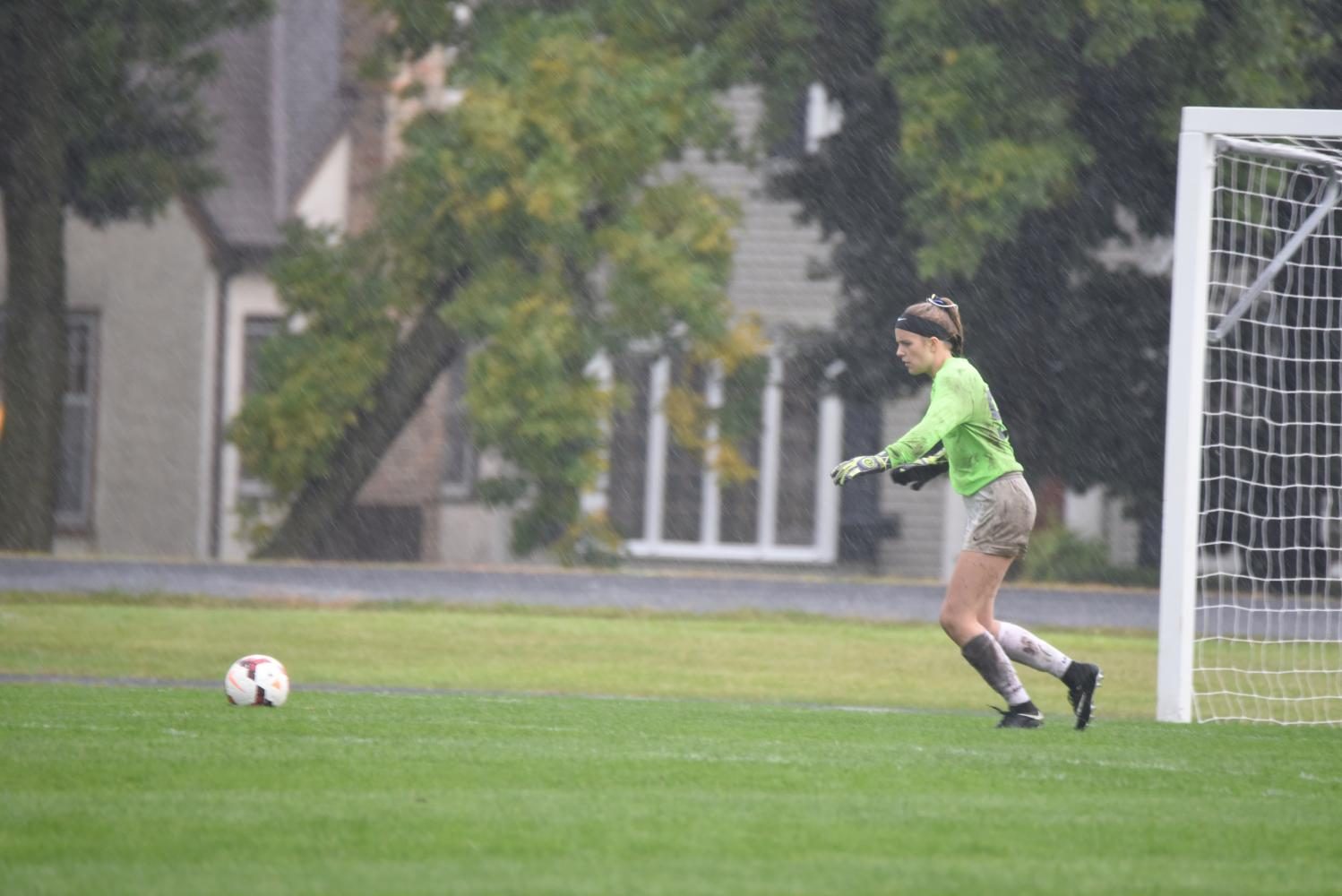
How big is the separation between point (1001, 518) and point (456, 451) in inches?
812

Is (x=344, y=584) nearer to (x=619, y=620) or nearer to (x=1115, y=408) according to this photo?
(x=619, y=620)

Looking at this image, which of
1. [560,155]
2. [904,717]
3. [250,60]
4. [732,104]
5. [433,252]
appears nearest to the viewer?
[904,717]

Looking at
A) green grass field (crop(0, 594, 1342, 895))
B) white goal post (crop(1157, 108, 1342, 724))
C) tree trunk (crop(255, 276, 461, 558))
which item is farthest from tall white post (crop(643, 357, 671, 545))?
green grass field (crop(0, 594, 1342, 895))

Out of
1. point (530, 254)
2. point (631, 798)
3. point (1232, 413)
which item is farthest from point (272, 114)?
point (631, 798)

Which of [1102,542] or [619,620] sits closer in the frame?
[619,620]

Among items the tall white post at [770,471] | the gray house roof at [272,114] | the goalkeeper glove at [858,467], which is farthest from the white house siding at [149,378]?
the goalkeeper glove at [858,467]

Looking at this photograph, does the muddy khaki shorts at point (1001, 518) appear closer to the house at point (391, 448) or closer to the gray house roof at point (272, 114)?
the house at point (391, 448)

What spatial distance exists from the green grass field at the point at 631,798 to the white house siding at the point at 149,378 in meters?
15.3

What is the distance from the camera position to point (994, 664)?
→ 950 centimetres

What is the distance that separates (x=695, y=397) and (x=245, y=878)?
16829 millimetres

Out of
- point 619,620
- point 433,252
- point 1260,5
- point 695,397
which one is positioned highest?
point 1260,5

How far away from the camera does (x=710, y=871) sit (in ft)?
20.1

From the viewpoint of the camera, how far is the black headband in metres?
9.34

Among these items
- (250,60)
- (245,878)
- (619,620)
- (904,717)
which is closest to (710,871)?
(245,878)
